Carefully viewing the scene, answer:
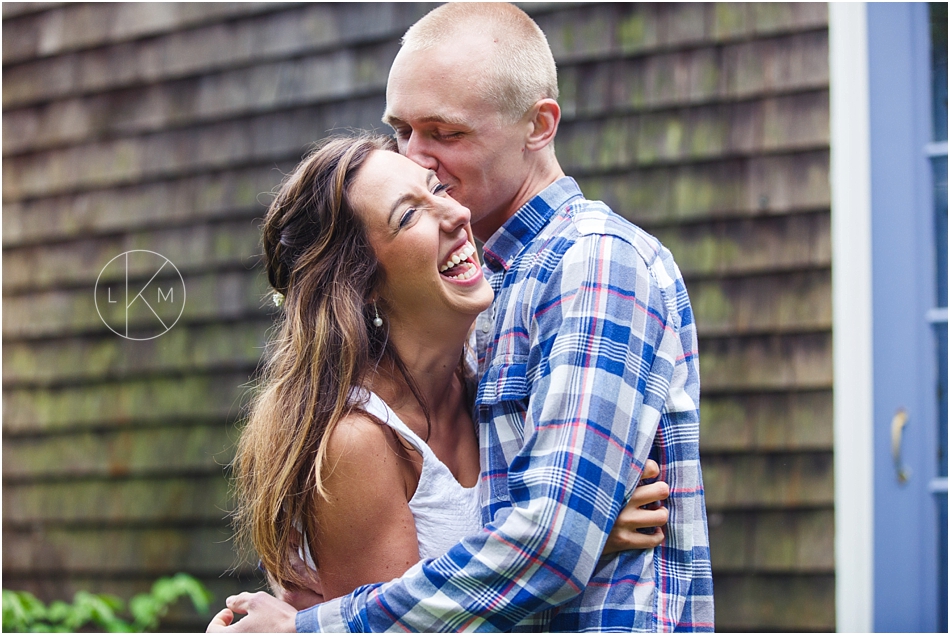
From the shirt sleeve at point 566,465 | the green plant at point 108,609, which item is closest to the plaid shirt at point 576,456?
the shirt sleeve at point 566,465

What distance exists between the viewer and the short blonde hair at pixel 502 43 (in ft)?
5.77

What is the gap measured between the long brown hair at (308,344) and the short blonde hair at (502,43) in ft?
0.81

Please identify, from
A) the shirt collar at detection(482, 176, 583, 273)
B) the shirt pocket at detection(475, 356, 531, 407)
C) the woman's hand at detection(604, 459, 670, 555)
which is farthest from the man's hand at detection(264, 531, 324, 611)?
the shirt collar at detection(482, 176, 583, 273)

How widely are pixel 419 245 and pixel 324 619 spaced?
70 cm

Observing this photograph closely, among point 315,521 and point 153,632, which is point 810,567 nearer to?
point 315,521

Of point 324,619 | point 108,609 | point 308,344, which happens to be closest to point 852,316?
point 308,344

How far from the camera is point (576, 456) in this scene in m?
1.38

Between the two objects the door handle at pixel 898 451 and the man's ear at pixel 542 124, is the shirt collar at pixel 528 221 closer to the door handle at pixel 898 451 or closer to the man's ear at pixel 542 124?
the man's ear at pixel 542 124

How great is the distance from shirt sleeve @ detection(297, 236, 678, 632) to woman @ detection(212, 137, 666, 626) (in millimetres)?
115

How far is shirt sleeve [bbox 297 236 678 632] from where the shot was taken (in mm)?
1380

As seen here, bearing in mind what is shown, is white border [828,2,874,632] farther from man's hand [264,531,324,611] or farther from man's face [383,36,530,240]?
man's hand [264,531,324,611]

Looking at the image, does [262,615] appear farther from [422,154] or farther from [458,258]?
[422,154]

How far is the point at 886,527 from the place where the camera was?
2787 millimetres

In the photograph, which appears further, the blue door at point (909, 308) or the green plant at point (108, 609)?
the green plant at point (108, 609)
